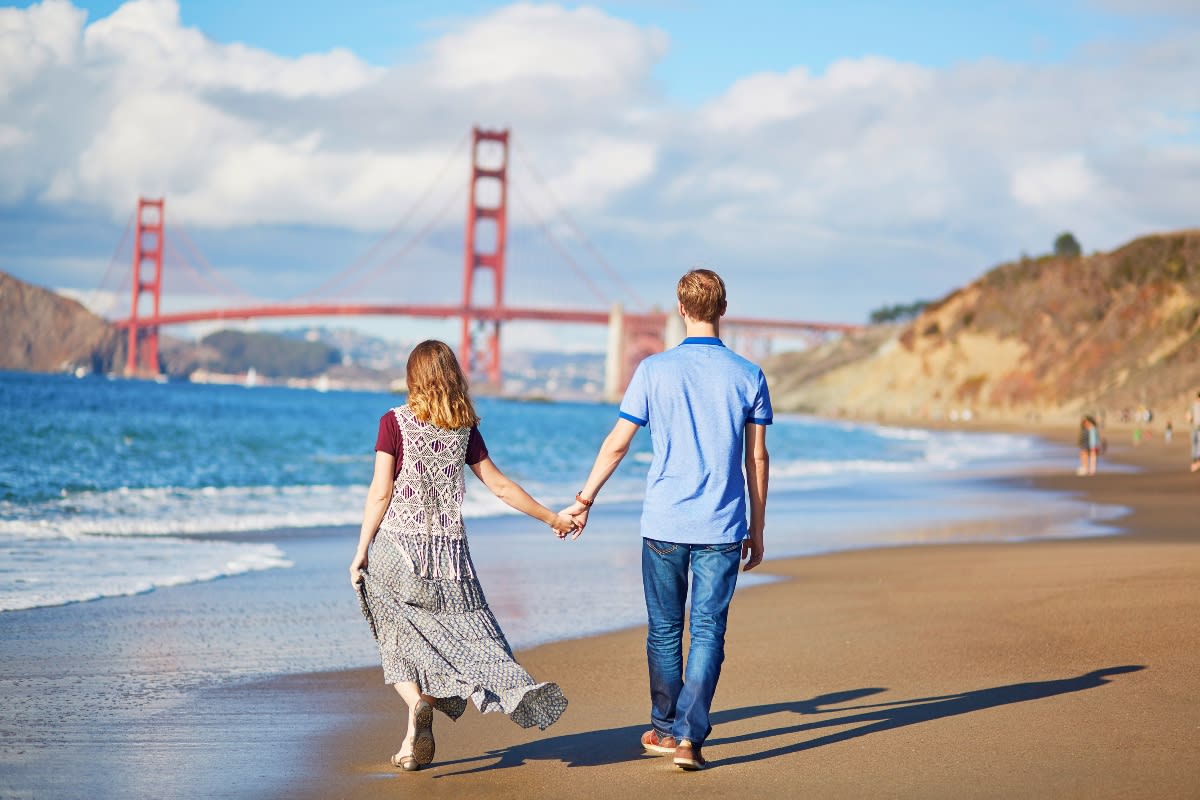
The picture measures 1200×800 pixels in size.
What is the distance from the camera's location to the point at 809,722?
416cm

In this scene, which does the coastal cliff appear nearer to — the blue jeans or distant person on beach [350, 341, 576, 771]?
distant person on beach [350, 341, 576, 771]

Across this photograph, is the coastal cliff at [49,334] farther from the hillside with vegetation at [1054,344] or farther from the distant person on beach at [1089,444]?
the distant person on beach at [1089,444]

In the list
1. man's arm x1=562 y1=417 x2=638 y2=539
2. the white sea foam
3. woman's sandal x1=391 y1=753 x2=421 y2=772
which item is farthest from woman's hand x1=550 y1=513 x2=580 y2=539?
the white sea foam

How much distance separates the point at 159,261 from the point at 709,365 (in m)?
76.8

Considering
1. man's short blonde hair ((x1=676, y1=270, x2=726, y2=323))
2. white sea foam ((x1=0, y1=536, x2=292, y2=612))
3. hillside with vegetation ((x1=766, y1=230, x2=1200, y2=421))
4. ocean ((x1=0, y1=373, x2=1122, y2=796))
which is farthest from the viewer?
hillside with vegetation ((x1=766, y1=230, x2=1200, y2=421))

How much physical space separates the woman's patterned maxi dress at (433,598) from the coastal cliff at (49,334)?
78539mm

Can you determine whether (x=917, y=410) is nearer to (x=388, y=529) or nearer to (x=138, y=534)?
(x=138, y=534)

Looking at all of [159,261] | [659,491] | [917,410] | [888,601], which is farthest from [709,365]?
[159,261]

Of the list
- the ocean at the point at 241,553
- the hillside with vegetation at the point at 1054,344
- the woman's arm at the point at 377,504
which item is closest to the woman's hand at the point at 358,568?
the woman's arm at the point at 377,504

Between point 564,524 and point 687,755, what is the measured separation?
2.54 ft

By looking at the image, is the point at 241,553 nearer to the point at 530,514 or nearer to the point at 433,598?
the point at 433,598

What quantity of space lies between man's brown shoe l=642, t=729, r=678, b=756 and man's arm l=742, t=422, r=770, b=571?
0.53 metres

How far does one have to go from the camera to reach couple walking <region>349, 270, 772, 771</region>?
3.57 m

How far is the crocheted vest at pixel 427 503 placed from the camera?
11.8ft
